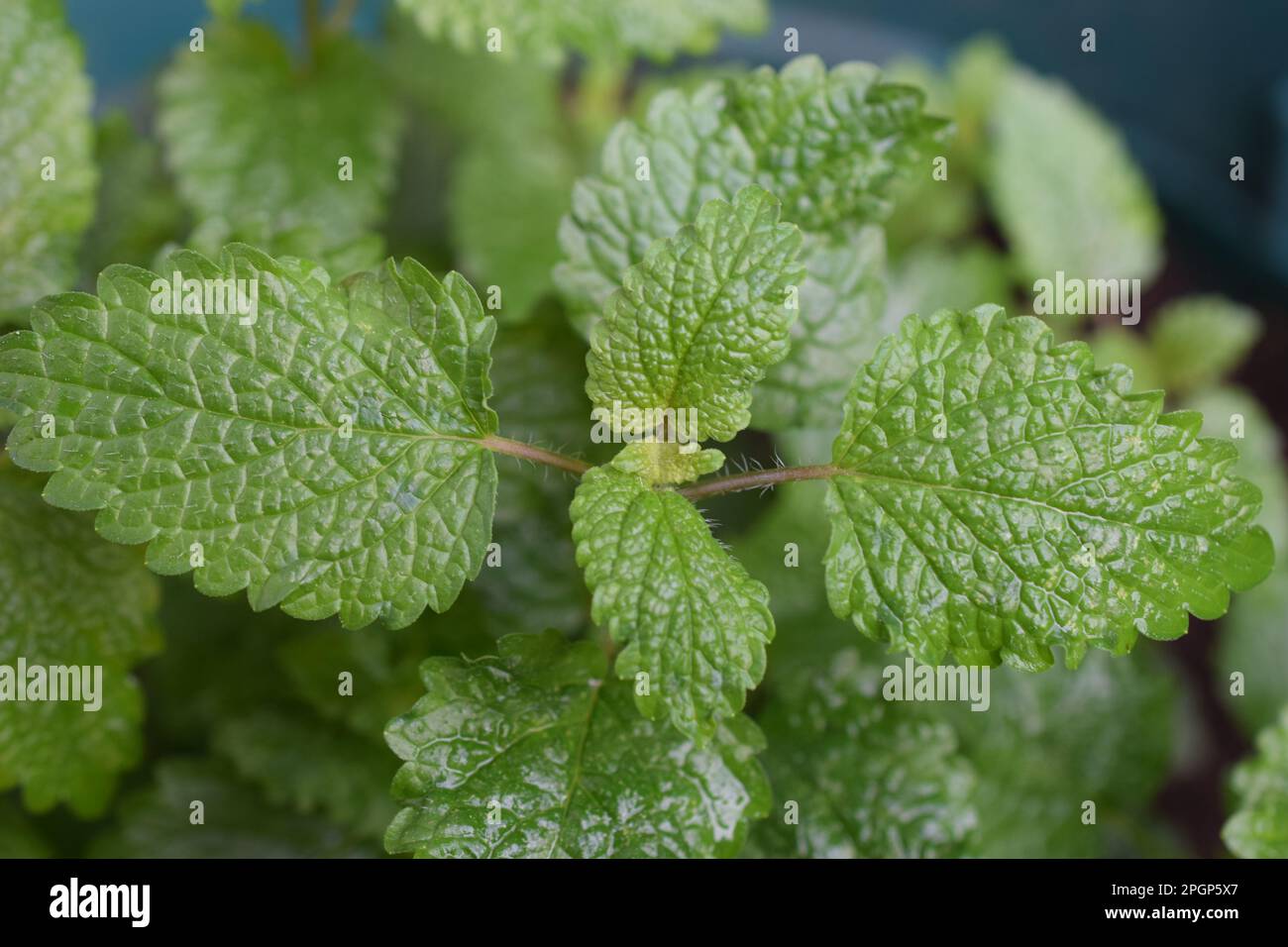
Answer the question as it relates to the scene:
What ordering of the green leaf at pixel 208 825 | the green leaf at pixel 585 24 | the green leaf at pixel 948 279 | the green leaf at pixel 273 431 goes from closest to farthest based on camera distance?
the green leaf at pixel 273 431 → the green leaf at pixel 585 24 → the green leaf at pixel 208 825 → the green leaf at pixel 948 279

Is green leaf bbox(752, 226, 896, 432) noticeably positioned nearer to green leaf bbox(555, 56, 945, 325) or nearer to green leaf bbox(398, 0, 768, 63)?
green leaf bbox(555, 56, 945, 325)

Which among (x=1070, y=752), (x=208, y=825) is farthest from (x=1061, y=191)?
(x=208, y=825)

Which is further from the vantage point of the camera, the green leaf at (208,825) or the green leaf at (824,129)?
the green leaf at (208,825)

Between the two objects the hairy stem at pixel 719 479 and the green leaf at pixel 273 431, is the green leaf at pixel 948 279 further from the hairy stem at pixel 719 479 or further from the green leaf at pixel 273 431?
the green leaf at pixel 273 431

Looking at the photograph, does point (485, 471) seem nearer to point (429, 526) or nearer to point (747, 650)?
point (429, 526)

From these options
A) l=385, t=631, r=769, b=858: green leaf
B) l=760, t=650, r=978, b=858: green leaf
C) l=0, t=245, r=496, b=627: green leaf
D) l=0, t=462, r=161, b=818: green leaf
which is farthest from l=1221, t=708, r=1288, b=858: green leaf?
l=0, t=462, r=161, b=818: green leaf

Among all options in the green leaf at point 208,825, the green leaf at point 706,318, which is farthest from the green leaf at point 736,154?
the green leaf at point 208,825

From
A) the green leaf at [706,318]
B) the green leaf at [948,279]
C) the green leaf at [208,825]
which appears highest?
the green leaf at [948,279]

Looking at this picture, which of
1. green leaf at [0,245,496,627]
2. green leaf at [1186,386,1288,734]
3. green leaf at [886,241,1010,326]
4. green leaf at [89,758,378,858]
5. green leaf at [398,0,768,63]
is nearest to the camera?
green leaf at [0,245,496,627]
